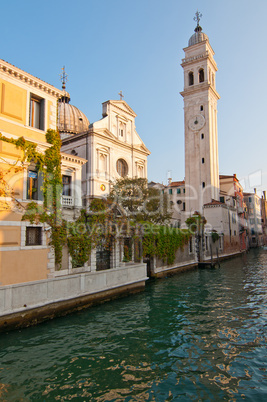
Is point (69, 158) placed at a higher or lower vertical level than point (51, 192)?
higher

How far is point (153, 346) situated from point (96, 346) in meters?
1.67

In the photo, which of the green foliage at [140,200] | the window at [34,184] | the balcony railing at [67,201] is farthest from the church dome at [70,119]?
the window at [34,184]

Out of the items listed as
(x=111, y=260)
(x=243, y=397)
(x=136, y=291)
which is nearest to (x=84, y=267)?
(x=111, y=260)

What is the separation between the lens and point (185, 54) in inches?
1969

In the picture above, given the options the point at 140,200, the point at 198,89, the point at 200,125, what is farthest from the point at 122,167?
the point at 198,89

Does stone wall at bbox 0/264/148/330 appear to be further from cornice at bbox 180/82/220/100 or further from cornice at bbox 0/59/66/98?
cornice at bbox 180/82/220/100

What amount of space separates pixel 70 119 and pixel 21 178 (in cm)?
2872

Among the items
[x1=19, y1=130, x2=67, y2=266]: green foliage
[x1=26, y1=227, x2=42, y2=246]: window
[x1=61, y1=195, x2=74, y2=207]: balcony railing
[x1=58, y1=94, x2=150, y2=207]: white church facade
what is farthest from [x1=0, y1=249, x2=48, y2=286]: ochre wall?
[x1=58, y1=94, x2=150, y2=207]: white church facade

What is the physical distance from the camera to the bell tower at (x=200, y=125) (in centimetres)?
4494

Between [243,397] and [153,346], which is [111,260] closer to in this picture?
[153,346]

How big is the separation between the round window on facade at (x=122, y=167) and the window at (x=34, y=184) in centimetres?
2043

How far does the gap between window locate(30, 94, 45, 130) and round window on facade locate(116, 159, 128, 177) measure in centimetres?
1970

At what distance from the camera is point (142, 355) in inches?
303

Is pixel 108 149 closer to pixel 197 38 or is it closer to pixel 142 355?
pixel 142 355
